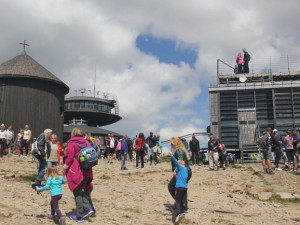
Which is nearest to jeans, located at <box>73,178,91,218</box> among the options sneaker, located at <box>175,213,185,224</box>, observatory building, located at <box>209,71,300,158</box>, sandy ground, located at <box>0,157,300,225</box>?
sandy ground, located at <box>0,157,300,225</box>

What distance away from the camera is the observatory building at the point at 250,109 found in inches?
973

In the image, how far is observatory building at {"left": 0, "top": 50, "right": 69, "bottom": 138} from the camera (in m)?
27.1

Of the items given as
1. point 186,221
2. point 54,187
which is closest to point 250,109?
point 186,221

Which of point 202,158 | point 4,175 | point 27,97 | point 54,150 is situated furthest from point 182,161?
point 27,97

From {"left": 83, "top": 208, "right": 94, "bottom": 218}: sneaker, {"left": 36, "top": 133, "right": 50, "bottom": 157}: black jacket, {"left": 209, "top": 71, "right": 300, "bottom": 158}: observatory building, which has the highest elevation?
{"left": 209, "top": 71, "right": 300, "bottom": 158}: observatory building

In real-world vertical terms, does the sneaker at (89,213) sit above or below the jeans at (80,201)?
below

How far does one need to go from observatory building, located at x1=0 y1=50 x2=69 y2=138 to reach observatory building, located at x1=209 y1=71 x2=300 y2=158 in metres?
14.3

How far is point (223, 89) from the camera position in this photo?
2567 centimetres

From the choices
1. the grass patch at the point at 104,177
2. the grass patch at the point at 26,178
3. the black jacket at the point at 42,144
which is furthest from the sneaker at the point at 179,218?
the grass patch at the point at 26,178

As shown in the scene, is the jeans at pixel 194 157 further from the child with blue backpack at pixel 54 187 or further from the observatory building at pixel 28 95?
the observatory building at pixel 28 95

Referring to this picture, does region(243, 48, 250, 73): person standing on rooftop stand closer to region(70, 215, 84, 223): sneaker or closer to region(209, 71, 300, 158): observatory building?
region(209, 71, 300, 158): observatory building

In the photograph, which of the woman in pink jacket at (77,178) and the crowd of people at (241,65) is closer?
the woman in pink jacket at (77,178)

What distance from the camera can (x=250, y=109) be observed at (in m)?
25.3

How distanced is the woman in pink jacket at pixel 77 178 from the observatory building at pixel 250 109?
19.1 m
